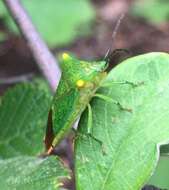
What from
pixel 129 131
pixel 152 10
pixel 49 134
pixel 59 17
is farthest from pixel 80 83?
pixel 152 10

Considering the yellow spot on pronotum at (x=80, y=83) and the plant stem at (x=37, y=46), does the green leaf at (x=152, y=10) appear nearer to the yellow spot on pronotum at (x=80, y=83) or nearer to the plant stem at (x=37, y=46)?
the plant stem at (x=37, y=46)

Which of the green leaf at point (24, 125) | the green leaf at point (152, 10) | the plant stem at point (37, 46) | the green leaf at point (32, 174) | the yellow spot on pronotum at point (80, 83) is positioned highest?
the plant stem at point (37, 46)

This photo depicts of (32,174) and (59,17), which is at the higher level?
(32,174)

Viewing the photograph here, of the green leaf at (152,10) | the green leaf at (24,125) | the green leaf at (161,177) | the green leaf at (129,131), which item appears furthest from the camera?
the green leaf at (152,10)

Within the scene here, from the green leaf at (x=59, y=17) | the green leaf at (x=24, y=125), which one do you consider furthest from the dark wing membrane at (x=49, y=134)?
the green leaf at (x=59, y=17)

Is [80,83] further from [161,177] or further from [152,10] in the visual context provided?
[152,10]

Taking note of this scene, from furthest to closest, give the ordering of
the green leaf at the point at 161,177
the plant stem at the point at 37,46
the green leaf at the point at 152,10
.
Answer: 1. the green leaf at the point at 152,10
2. the green leaf at the point at 161,177
3. the plant stem at the point at 37,46

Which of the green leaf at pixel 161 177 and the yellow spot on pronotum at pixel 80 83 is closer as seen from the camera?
the yellow spot on pronotum at pixel 80 83
